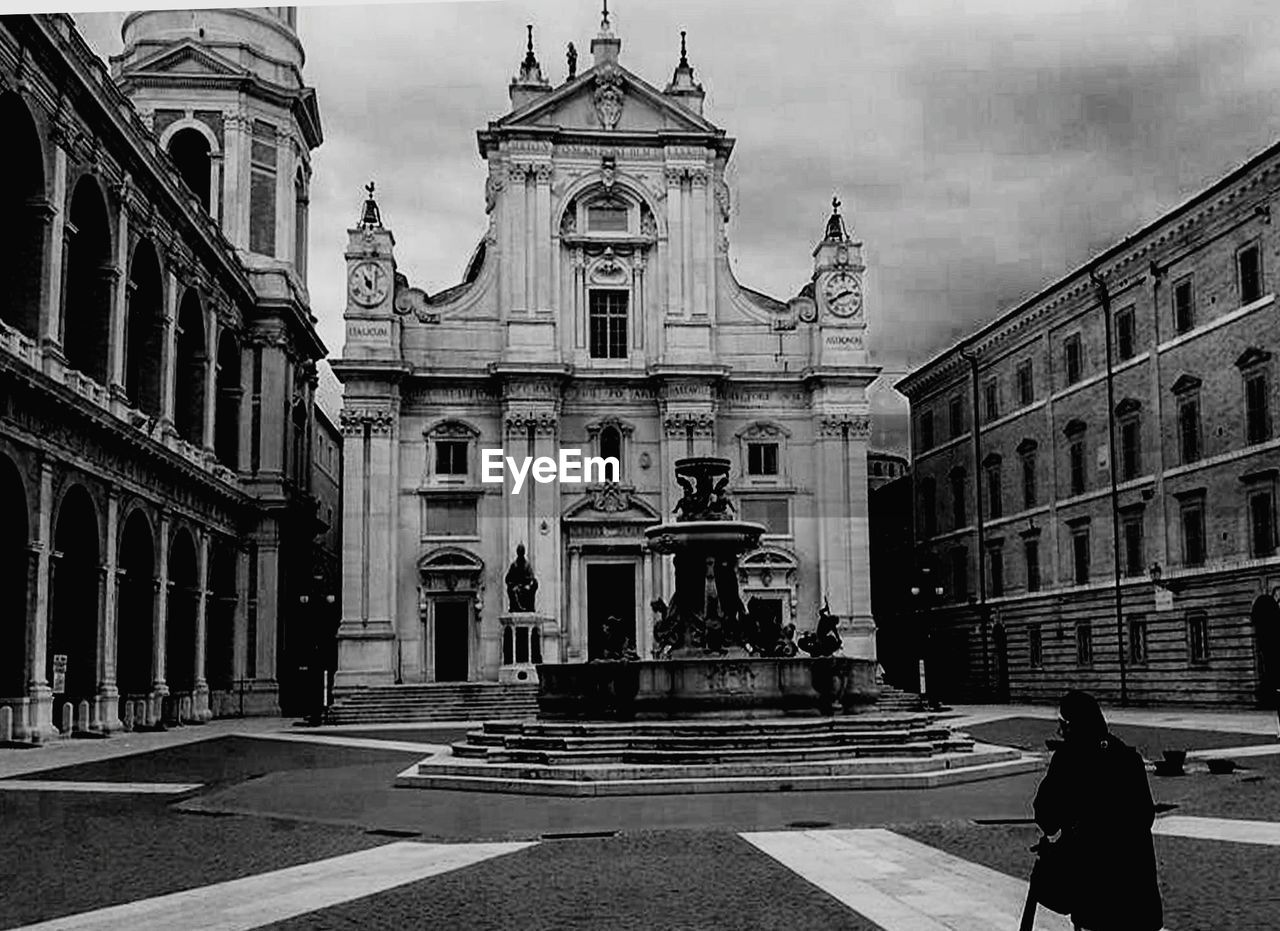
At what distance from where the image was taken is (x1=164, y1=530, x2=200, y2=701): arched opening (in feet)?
140

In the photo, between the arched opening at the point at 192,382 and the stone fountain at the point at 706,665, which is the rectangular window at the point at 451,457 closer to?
the arched opening at the point at 192,382

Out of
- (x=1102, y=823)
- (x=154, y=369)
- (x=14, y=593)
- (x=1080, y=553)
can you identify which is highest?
(x=154, y=369)

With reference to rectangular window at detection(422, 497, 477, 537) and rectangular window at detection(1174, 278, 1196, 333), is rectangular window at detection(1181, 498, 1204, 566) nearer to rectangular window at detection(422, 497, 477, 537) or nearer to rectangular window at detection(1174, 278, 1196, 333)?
rectangular window at detection(1174, 278, 1196, 333)

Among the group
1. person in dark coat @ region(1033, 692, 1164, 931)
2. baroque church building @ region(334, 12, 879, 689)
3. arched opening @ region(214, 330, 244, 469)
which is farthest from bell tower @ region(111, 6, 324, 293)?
person in dark coat @ region(1033, 692, 1164, 931)

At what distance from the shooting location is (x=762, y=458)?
164ft

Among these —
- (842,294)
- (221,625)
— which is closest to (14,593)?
(221,625)

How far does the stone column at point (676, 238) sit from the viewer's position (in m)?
49.6

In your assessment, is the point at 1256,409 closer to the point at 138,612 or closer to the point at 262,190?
the point at 138,612

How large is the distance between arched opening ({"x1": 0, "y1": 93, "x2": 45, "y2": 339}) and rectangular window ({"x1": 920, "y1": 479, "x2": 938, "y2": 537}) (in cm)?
2846

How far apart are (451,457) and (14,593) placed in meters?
→ 19.5

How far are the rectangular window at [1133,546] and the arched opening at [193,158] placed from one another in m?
29.8

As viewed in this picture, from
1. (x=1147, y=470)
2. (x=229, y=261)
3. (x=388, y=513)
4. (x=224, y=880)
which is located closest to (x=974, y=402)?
(x=1147, y=470)

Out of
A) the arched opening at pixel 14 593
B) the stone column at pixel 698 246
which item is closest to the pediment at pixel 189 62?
the stone column at pixel 698 246

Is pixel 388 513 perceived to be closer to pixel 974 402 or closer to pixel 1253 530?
pixel 974 402
